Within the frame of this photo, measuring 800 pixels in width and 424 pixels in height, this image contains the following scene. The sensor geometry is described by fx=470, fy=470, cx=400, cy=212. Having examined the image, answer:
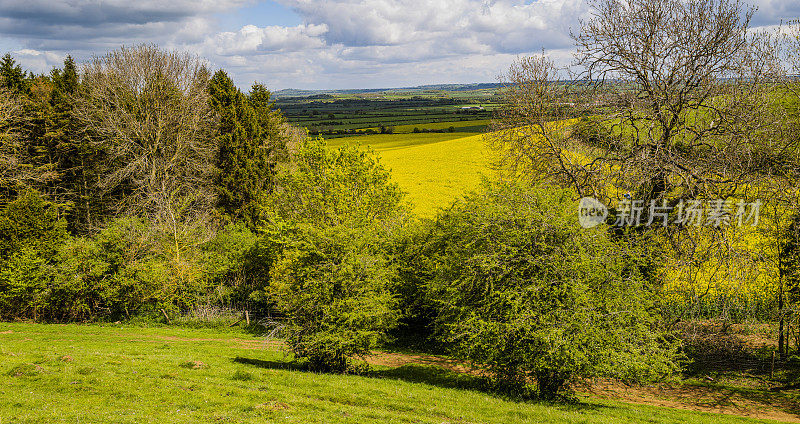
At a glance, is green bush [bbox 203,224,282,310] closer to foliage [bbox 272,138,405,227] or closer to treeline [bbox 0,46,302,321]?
treeline [bbox 0,46,302,321]

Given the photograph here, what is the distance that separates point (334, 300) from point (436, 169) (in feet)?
139

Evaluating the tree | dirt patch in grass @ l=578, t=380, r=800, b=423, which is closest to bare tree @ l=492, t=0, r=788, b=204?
dirt patch in grass @ l=578, t=380, r=800, b=423

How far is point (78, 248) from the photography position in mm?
32781

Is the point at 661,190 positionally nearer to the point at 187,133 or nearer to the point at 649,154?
the point at 649,154

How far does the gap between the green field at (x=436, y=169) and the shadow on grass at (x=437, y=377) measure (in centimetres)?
1910

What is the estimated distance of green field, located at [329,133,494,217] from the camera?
49125mm

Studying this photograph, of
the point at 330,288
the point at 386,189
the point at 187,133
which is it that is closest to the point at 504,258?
the point at 330,288

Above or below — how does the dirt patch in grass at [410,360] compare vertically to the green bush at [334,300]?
below

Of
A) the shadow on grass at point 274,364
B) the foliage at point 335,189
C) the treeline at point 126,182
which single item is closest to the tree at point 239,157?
the treeline at point 126,182

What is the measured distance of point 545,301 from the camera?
17.2 metres

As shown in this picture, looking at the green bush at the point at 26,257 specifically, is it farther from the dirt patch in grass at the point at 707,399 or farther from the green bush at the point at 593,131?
the green bush at the point at 593,131

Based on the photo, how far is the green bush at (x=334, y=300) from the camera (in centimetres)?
1909

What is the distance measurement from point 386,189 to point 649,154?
15.9 meters

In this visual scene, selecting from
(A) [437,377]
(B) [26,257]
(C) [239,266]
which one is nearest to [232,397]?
(A) [437,377]
